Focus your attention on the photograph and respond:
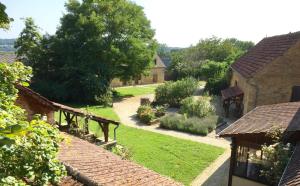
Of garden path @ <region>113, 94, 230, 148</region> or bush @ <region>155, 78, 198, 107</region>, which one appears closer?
garden path @ <region>113, 94, 230, 148</region>

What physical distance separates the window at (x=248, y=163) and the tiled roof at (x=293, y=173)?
224cm

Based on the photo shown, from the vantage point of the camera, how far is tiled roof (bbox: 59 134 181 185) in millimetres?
6934

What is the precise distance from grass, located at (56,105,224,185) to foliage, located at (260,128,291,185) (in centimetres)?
414

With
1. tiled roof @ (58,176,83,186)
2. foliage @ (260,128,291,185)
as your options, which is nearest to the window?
foliage @ (260,128,291,185)

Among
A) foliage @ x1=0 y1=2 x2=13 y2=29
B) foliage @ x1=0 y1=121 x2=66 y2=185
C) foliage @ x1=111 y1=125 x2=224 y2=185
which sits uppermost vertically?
foliage @ x1=0 y1=2 x2=13 y2=29

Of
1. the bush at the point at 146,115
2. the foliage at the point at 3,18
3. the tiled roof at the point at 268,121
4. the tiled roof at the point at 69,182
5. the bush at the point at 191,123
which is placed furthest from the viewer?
the bush at the point at 146,115

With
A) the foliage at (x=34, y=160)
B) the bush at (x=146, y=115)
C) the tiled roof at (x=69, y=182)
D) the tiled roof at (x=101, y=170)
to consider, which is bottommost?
the bush at (x=146, y=115)

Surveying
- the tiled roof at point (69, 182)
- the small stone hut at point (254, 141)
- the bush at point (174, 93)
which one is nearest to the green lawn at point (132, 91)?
the bush at point (174, 93)

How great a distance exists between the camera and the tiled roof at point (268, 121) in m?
12.4

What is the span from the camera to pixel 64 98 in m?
33.9

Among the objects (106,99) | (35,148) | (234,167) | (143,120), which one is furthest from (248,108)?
(35,148)

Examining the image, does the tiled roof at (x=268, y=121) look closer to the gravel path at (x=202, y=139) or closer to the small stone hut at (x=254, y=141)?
the small stone hut at (x=254, y=141)

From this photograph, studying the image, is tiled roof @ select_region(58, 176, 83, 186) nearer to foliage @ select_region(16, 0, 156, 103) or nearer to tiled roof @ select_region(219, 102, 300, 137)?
tiled roof @ select_region(219, 102, 300, 137)

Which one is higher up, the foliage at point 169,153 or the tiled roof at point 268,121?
the tiled roof at point 268,121
